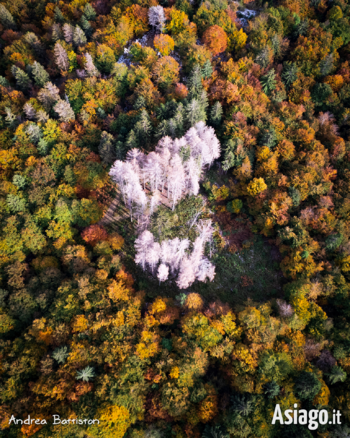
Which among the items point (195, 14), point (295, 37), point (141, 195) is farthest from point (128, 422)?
point (295, 37)

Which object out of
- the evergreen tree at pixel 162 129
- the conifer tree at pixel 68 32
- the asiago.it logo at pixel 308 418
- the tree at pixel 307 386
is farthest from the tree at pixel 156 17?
the asiago.it logo at pixel 308 418

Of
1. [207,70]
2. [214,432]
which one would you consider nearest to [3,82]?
[207,70]

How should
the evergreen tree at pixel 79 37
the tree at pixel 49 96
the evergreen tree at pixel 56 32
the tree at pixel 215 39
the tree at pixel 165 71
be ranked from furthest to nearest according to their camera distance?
1. the evergreen tree at pixel 56 32
2. the evergreen tree at pixel 79 37
3. the tree at pixel 215 39
4. the tree at pixel 165 71
5. the tree at pixel 49 96

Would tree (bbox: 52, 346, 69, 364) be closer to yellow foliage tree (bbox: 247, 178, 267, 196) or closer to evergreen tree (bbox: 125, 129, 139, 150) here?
evergreen tree (bbox: 125, 129, 139, 150)

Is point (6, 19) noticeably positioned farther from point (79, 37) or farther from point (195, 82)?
point (195, 82)

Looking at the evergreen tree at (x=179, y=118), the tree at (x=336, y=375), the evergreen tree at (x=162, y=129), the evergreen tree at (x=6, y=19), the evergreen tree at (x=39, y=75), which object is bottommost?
the tree at (x=336, y=375)

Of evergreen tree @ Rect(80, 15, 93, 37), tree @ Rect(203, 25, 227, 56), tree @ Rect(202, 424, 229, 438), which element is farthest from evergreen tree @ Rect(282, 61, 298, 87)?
tree @ Rect(202, 424, 229, 438)

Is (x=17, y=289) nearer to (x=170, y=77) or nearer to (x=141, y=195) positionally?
(x=141, y=195)

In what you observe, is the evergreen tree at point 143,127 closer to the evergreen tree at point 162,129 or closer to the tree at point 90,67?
the evergreen tree at point 162,129
